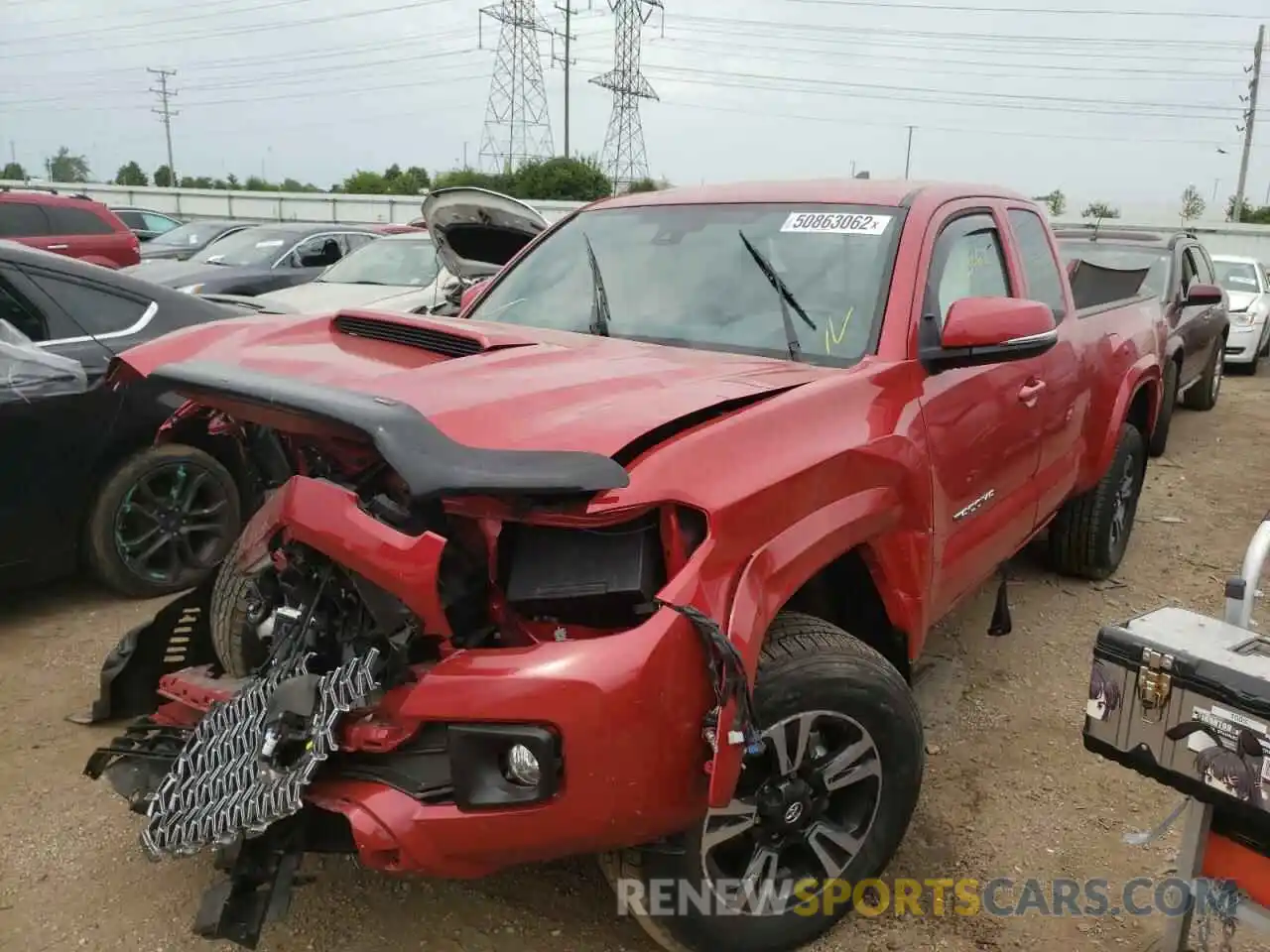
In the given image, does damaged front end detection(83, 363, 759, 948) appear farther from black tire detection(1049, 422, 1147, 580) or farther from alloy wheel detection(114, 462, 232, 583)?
black tire detection(1049, 422, 1147, 580)

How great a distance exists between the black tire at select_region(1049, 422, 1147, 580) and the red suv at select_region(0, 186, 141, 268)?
1162 centimetres

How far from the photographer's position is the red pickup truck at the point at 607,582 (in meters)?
1.98

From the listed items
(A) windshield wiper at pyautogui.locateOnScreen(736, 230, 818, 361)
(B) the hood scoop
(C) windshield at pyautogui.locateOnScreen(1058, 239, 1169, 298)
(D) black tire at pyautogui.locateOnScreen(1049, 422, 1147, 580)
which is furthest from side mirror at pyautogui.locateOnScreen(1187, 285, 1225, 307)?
(B) the hood scoop

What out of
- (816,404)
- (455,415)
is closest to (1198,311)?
(816,404)

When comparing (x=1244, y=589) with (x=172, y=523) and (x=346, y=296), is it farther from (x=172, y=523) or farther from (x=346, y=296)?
(x=346, y=296)

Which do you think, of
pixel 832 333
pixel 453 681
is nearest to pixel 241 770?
pixel 453 681

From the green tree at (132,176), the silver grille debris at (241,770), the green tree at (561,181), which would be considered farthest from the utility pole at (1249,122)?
the green tree at (132,176)

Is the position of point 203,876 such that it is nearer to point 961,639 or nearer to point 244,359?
point 244,359

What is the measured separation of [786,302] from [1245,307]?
12835 millimetres

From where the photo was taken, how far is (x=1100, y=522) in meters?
5.05

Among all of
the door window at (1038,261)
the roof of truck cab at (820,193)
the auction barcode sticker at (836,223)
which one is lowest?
the door window at (1038,261)

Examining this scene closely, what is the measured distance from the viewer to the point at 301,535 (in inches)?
83.3

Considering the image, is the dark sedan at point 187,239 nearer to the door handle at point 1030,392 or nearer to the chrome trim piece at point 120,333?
the chrome trim piece at point 120,333

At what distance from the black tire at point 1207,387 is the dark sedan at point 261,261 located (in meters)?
8.98
